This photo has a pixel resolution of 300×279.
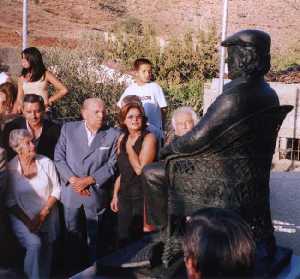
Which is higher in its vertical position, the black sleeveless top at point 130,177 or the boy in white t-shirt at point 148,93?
the boy in white t-shirt at point 148,93

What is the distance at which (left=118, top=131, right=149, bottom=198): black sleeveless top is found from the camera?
461 cm

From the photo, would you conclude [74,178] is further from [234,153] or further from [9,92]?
[234,153]

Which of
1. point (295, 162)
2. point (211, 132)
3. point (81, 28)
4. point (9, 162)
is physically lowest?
point (295, 162)

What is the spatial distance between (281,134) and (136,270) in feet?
25.8

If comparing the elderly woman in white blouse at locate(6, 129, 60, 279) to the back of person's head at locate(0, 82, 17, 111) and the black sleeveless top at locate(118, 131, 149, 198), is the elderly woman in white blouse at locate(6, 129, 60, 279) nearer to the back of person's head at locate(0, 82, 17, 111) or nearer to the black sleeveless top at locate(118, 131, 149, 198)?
the black sleeveless top at locate(118, 131, 149, 198)

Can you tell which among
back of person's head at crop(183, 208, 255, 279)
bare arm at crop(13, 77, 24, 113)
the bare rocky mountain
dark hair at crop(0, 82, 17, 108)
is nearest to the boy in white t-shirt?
bare arm at crop(13, 77, 24, 113)

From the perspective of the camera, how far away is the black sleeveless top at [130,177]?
4609 millimetres

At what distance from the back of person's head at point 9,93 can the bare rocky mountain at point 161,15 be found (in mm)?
28565

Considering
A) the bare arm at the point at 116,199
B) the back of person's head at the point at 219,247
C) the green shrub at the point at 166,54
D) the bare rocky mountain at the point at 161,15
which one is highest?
the bare rocky mountain at the point at 161,15

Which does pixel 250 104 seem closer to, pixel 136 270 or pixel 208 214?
pixel 136 270

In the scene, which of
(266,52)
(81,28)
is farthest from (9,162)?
(81,28)

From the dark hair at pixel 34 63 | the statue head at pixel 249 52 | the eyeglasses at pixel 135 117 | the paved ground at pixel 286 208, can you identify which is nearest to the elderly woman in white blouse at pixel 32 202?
the eyeglasses at pixel 135 117

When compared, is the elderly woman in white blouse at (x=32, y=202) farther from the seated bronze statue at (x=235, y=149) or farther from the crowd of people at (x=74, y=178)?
the seated bronze statue at (x=235, y=149)

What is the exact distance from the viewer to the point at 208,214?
1.99 meters
